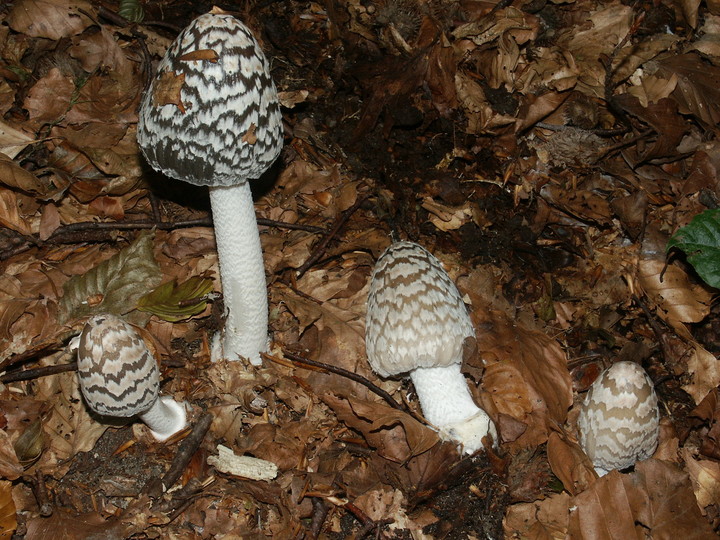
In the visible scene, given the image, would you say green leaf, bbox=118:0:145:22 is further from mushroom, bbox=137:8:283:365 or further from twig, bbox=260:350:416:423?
twig, bbox=260:350:416:423

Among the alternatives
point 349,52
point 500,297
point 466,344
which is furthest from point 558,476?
point 349,52

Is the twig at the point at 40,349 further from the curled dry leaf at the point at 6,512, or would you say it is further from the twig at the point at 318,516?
the twig at the point at 318,516

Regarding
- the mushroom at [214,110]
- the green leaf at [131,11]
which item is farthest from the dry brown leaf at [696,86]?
the green leaf at [131,11]

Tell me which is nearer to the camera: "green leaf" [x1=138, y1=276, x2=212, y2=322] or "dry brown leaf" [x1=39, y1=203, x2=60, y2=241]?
"green leaf" [x1=138, y1=276, x2=212, y2=322]

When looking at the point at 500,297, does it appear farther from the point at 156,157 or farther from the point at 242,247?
the point at 156,157

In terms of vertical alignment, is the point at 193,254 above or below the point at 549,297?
above

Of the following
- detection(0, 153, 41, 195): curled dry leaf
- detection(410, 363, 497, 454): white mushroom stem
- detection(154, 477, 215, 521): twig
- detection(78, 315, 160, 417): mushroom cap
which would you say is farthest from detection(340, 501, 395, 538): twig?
detection(0, 153, 41, 195): curled dry leaf

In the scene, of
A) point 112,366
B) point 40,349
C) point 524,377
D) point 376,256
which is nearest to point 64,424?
point 40,349
